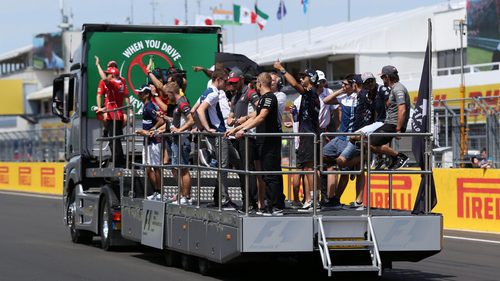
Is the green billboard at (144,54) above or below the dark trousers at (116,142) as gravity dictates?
above

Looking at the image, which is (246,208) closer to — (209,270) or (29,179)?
(209,270)

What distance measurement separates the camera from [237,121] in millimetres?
13227

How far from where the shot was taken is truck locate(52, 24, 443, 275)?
11609mm

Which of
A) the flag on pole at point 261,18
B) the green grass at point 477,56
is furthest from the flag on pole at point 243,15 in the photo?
the green grass at point 477,56

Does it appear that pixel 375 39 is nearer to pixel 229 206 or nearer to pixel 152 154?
pixel 152 154

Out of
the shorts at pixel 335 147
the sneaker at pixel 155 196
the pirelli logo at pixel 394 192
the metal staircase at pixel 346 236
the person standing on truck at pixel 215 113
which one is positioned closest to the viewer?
the metal staircase at pixel 346 236

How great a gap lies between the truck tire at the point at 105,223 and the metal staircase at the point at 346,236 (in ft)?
18.3

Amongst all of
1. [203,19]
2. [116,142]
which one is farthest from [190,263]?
[203,19]

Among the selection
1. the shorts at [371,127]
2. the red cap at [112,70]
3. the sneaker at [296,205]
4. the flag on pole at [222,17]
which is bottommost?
the sneaker at [296,205]

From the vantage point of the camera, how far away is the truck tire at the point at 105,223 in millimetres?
16594

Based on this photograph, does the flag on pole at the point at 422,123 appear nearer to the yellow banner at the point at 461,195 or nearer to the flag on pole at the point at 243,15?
the yellow banner at the point at 461,195

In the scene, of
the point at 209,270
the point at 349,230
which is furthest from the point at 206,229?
the point at 349,230

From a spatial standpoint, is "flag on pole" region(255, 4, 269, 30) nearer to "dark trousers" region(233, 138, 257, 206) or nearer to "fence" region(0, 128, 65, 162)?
"fence" region(0, 128, 65, 162)

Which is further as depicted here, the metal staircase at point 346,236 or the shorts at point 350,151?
the shorts at point 350,151
